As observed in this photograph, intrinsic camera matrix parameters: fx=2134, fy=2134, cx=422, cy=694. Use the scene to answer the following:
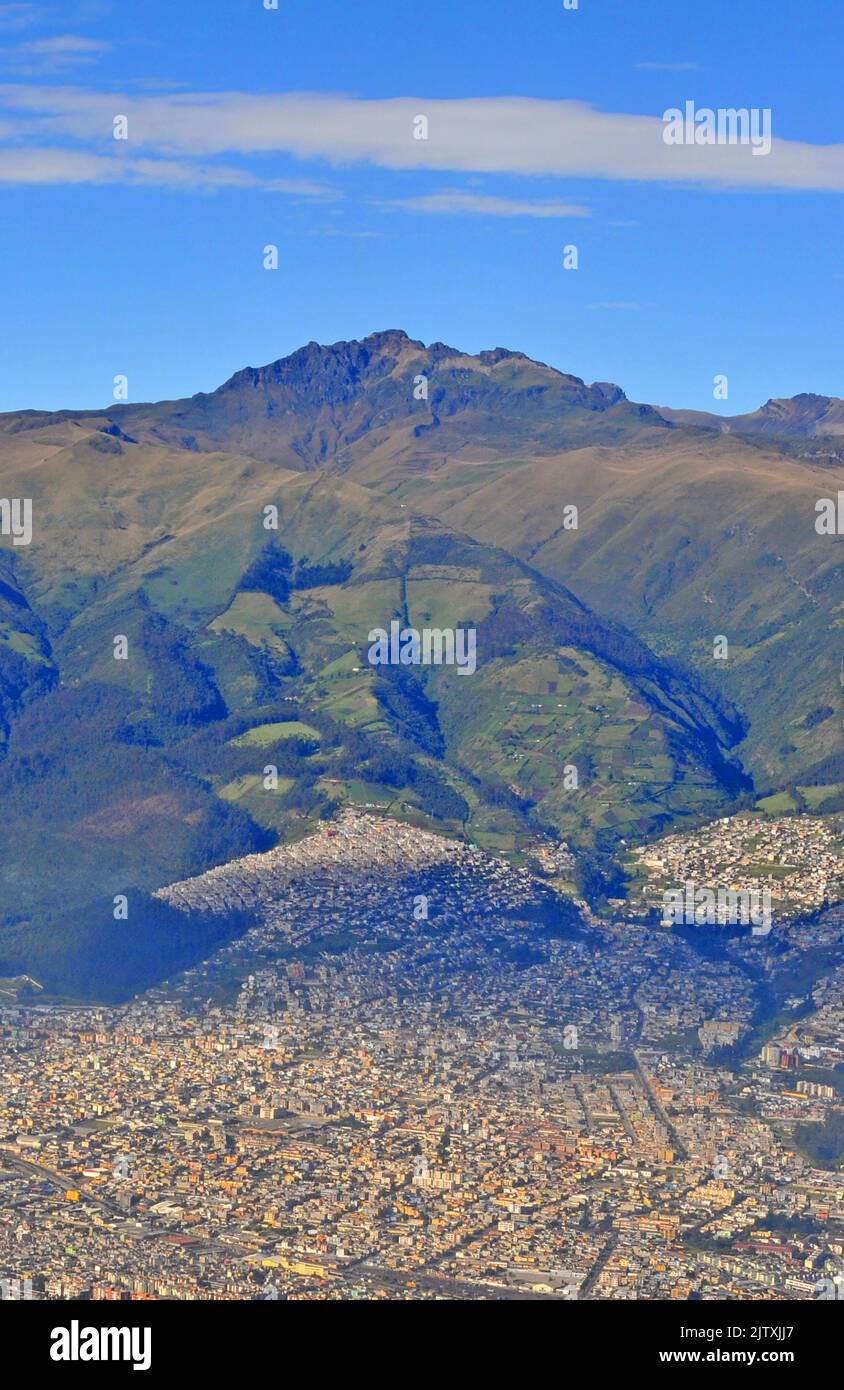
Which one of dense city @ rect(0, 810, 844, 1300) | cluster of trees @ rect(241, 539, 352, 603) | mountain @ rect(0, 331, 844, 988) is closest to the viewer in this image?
dense city @ rect(0, 810, 844, 1300)

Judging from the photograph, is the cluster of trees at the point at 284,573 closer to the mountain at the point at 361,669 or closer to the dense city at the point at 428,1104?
the mountain at the point at 361,669

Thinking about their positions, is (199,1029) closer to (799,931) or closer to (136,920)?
(136,920)

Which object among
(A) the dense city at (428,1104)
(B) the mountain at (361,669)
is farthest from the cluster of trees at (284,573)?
(A) the dense city at (428,1104)

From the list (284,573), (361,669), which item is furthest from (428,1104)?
(284,573)

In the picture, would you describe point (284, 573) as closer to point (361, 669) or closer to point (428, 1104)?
point (361, 669)

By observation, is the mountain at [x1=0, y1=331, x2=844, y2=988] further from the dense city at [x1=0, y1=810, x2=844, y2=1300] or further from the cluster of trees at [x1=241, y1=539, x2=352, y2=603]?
the dense city at [x1=0, y1=810, x2=844, y2=1300]

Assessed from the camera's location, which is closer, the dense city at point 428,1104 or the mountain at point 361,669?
the dense city at point 428,1104

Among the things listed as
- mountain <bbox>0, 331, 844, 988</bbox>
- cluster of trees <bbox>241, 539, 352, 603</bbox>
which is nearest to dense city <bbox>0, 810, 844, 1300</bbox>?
mountain <bbox>0, 331, 844, 988</bbox>

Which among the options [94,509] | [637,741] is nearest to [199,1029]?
[637,741]

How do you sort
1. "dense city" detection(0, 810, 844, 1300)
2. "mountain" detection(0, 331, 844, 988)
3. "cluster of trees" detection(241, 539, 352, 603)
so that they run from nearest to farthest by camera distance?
"dense city" detection(0, 810, 844, 1300), "mountain" detection(0, 331, 844, 988), "cluster of trees" detection(241, 539, 352, 603)
